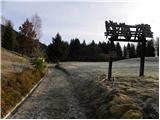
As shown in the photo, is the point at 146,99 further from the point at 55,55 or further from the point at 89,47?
the point at 89,47

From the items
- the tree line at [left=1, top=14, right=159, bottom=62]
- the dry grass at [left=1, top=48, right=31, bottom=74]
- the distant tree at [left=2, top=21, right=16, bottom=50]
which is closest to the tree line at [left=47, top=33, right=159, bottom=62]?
the tree line at [left=1, top=14, right=159, bottom=62]

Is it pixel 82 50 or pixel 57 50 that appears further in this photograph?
pixel 82 50

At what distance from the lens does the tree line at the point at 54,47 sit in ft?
264

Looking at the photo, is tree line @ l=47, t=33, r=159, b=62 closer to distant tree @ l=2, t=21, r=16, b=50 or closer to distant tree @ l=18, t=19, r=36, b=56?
distant tree @ l=18, t=19, r=36, b=56

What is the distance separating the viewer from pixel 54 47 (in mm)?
102875

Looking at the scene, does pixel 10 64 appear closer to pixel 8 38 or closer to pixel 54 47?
pixel 8 38

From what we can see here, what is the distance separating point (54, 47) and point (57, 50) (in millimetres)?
1085

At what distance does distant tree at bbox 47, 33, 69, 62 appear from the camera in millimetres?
102938

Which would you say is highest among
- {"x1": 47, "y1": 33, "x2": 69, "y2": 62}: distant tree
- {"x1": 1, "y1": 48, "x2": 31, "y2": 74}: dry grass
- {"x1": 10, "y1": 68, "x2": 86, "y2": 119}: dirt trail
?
{"x1": 47, "y1": 33, "x2": 69, "y2": 62}: distant tree

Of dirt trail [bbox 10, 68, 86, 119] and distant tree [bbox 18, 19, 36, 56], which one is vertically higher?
distant tree [bbox 18, 19, 36, 56]

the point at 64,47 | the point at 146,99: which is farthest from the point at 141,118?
the point at 64,47

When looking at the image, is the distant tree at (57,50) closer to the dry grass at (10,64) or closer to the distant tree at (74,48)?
the distant tree at (74,48)

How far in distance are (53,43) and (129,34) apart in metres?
79.8

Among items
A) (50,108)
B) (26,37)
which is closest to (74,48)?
(26,37)
